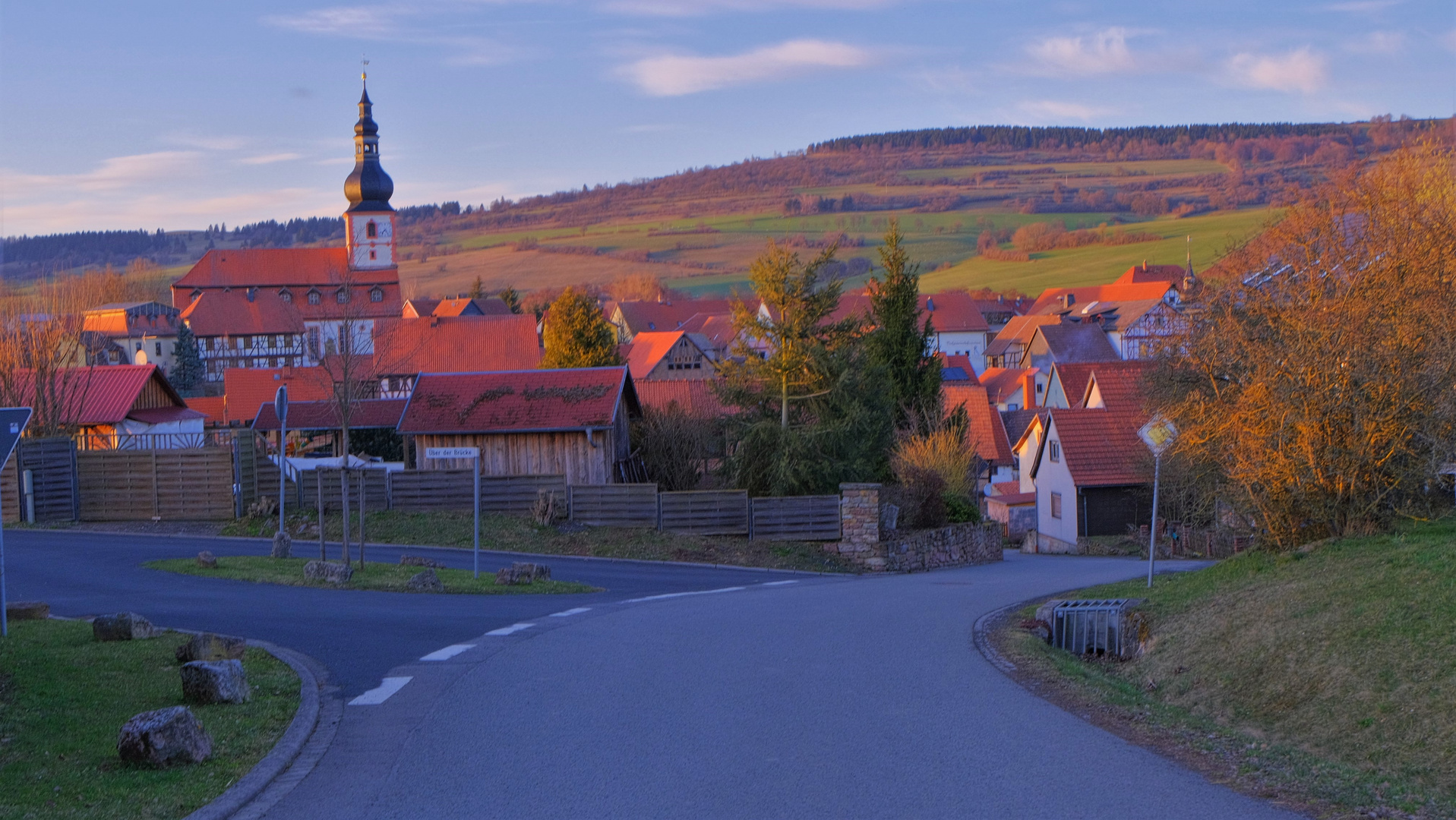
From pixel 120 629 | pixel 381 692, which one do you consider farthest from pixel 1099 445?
pixel 381 692

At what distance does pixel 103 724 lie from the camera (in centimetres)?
805

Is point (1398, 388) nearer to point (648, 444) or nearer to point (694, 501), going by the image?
point (694, 501)

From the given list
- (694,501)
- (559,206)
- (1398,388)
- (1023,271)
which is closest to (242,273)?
(559,206)

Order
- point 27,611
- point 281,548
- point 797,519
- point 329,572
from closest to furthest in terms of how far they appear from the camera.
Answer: point 27,611
point 329,572
point 281,548
point 797,519

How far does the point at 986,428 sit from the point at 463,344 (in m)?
30.3

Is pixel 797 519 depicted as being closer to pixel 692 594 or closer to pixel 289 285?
pixel 692 594

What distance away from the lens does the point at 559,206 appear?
192250mm

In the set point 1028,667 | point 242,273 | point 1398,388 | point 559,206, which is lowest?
point 1028,667

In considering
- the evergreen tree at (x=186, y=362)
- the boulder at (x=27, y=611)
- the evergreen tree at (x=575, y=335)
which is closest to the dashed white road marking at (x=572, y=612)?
the boulder at (x=27, y=611)

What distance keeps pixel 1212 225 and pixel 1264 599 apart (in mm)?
Answer: 127226

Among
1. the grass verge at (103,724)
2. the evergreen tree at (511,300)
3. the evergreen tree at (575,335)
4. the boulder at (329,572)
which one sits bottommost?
the boulder at (329,572)

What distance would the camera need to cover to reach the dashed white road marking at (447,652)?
11.1 m

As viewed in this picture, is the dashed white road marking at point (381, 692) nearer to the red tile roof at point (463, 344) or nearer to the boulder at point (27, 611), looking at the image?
the boulder at point (27, 611)

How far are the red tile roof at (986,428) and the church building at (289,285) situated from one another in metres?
55.0
